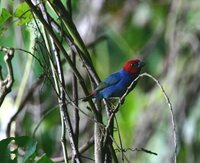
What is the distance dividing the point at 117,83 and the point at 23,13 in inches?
15.7

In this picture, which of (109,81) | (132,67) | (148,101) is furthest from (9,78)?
(148,101)

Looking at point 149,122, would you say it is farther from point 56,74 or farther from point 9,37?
point 56,74

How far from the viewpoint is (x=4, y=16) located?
165 cm

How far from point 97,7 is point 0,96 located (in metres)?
2.64

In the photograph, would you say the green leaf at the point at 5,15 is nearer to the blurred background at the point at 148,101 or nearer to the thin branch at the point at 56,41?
the thin branch at the point at 56,41

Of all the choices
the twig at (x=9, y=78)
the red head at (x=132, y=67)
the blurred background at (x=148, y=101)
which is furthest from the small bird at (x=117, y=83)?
the blurred background at (x=148, y=101)

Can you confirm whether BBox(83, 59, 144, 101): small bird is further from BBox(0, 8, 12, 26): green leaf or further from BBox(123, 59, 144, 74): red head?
BBox(0, 8, 12, 26): green leaf

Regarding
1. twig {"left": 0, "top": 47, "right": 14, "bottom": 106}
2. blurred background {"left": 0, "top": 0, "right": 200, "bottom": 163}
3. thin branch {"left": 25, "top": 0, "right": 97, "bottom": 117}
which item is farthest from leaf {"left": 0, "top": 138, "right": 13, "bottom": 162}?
blurred background {"left": 0, "top": 0, "right": 200, "bottom": 163}

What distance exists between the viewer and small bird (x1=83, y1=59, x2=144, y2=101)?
1.75m

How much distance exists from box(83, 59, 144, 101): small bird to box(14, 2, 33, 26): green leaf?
265 millimetres

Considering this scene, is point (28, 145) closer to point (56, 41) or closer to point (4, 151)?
point (4, 151)

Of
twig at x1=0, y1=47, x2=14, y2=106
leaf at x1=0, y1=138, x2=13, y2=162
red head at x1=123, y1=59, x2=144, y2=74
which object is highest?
red head at x1=123, y1=59, x2=144, y2=74

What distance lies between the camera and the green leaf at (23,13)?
5.45ft

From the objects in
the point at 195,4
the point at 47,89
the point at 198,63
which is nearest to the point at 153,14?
the point at 195,4
